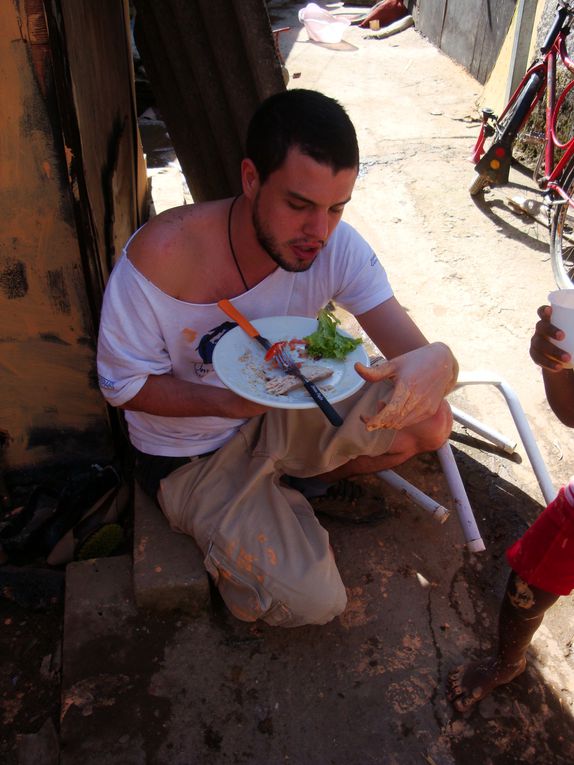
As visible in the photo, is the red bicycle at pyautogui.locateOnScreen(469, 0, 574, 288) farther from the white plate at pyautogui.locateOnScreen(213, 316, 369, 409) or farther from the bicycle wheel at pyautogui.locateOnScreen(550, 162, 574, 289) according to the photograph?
the white plate at pyautogui.locateOnScreen(213, 316, 369, 409)

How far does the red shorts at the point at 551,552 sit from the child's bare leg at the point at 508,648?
54mm

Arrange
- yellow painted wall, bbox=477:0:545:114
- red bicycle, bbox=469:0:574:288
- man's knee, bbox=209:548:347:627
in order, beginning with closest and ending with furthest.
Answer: man's knee, bbox=209:548:347:627 → red bicycle, bbox=469:0:574:288 → yellow painted wall, bbox=477:0:545:114

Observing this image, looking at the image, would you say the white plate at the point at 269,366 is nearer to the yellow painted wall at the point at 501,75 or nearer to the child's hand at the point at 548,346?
the child's hand at the point at 548,346

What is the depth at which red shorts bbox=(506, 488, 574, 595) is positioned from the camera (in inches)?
72.7

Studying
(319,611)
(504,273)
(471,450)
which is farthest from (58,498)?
(504,273)

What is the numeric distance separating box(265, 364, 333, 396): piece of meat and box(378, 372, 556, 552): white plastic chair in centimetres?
88

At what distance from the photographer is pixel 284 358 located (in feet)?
7.29

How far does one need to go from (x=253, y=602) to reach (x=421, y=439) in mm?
975

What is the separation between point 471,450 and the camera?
10.8ft

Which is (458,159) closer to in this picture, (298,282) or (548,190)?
(548,190)

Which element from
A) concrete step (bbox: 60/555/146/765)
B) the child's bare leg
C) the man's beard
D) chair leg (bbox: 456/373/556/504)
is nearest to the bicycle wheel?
chair leg (bbox: 456/373/556/504)

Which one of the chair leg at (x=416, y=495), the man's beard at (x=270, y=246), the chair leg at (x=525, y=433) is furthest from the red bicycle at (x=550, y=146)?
the man's beard at (x=270, y=246)

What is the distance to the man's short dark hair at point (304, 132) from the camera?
2035mm

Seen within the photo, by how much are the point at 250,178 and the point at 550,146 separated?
4.05m
